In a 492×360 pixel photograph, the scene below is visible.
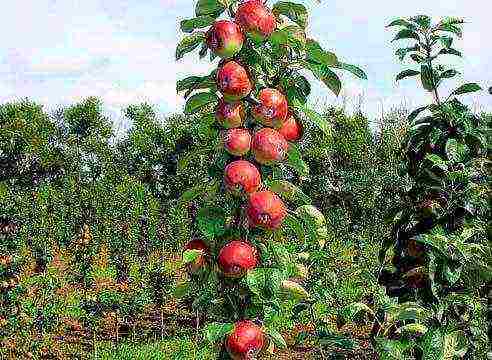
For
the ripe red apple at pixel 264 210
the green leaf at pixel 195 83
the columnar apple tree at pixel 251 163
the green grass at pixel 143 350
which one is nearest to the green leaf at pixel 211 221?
the columnar apple tree at pixel 251 163

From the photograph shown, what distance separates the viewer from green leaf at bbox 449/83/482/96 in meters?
3.03

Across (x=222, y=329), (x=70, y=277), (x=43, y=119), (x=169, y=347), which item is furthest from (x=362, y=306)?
(x=43, y=119)

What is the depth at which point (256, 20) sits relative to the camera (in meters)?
2.14

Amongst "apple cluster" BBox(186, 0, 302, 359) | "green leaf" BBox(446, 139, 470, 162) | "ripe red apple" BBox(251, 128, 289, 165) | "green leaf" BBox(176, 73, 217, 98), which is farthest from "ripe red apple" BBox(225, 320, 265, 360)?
"green leaf" BBox(446, 139, 470, 162)

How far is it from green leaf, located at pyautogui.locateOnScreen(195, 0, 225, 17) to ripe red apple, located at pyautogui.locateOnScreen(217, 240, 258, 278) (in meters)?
0.71

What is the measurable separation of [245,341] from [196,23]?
980 millimetres

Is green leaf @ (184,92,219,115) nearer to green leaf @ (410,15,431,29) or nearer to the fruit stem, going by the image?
the fruit stem

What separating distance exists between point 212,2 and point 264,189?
1.93 feet

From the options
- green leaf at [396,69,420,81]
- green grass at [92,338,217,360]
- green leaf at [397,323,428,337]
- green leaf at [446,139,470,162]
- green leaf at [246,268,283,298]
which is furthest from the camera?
green grass at [92,338,217,360]

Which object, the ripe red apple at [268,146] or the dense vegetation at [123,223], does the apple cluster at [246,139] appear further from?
the dense vegetation at [123,223]

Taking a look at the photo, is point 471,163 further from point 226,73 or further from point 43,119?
point 43,119

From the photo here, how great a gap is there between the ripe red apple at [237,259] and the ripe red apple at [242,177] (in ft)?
0.52

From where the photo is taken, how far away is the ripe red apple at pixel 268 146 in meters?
2.12

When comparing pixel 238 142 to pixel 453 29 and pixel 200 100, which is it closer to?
pixel 200 100
